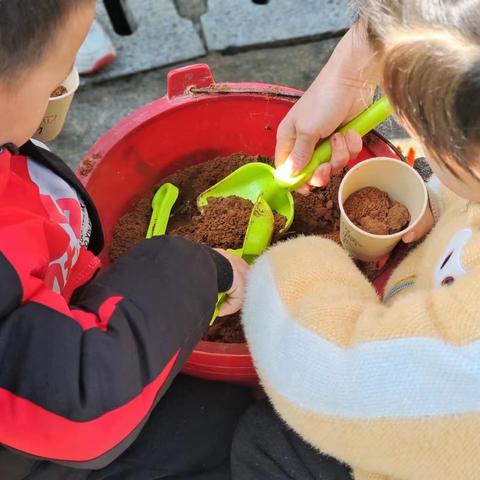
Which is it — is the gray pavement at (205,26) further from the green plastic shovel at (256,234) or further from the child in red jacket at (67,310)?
the child in red jacket at (67,310)

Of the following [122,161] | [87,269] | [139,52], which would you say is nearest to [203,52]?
[139,52]

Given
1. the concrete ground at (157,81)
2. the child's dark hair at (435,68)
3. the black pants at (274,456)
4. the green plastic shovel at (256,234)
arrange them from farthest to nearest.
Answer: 1. the concrete ground at (157,81)
2. the green plastic shovel at (256,234)
3. the black pants at (274,456)
4. the child's dark hair at (435,68)

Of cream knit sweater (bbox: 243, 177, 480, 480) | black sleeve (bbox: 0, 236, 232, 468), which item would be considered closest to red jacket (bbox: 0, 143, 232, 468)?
black sleeve (bbox: 0, 236, 232, 468)

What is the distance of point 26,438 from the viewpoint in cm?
68

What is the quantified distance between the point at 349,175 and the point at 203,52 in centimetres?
81

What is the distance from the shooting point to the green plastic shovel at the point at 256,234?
109 centimetres

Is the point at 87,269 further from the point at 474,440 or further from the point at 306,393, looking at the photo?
the point at 474,440

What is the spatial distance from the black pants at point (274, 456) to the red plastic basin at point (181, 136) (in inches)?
3.2

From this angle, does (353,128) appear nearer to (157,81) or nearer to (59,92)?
(59,92)

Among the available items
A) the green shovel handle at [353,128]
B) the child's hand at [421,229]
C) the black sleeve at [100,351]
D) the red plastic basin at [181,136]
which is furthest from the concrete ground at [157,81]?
the black sleeve at [100,351]

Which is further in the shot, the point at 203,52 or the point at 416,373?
the point at 203,52

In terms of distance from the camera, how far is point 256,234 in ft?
3.58

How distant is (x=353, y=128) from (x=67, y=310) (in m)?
0.54

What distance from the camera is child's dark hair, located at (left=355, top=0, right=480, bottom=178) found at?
55 cm
